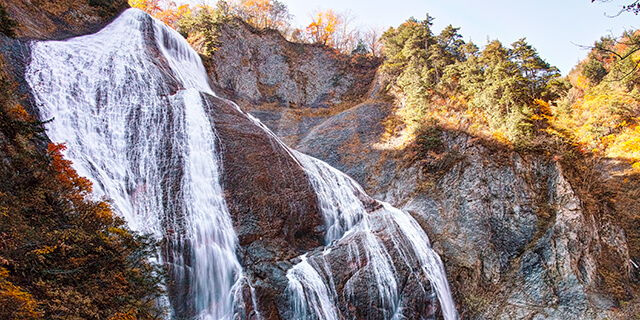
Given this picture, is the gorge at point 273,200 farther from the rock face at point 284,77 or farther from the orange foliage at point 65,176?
the rock face at point 284,77

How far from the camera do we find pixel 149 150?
985 cm

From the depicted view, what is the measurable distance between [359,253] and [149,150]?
7.85 m

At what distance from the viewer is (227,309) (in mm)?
7820

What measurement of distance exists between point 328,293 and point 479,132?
11174mm

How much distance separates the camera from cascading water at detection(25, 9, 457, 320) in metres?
8.28

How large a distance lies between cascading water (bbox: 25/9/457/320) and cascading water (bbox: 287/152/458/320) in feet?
0.13

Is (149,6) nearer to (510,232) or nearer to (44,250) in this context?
(44,250)

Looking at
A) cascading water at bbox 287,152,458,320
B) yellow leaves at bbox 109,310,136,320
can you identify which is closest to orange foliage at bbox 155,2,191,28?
cascading water at bbox 287,152,458,320

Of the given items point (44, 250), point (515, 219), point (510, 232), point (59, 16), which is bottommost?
point (510, 232)

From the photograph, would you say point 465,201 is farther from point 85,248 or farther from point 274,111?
point 274,111

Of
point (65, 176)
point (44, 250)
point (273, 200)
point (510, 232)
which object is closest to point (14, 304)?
point (44, 250)

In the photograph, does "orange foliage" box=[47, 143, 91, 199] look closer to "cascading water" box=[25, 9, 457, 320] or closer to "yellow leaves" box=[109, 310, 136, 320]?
"cascading water" box=[25, 9, 457, 320]

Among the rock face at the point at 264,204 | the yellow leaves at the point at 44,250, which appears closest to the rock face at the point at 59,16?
the rock face at the point at 264,204

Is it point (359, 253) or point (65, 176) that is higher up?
point (65, 176)
